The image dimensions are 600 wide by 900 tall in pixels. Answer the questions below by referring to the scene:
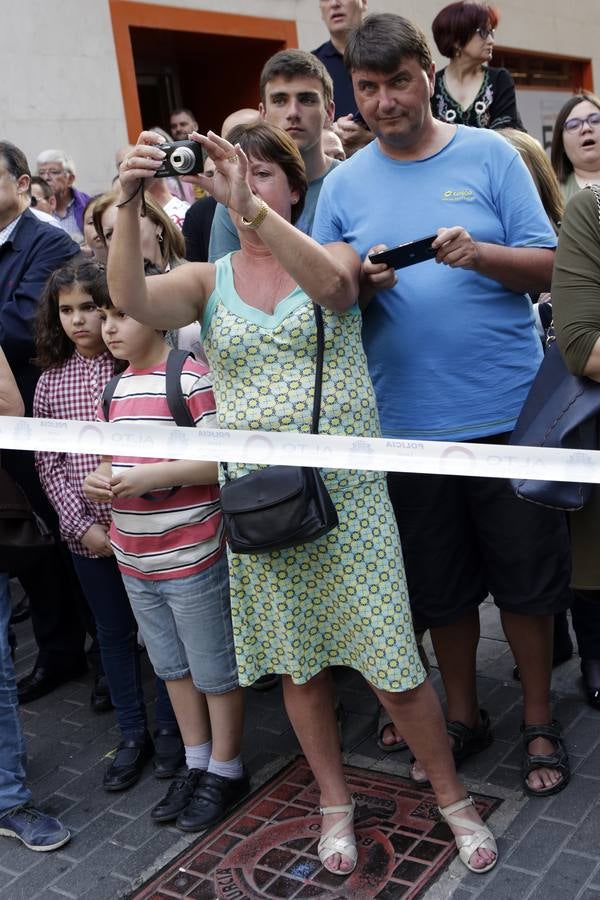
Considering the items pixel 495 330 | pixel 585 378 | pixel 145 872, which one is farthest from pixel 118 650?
pixel 585 378

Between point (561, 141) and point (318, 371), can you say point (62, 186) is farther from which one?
point (318, 371)

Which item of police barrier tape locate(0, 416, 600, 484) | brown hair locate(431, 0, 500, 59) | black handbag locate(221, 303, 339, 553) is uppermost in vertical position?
brown hair locate(431, 0, 500, 59)

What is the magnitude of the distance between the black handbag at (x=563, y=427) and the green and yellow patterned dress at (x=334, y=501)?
470mm

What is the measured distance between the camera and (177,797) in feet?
11.5

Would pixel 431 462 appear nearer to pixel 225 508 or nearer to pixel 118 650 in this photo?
pixel 225 508

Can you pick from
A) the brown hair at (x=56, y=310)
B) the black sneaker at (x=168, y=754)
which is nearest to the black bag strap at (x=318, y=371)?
the brown hair at (x=56, y=310)

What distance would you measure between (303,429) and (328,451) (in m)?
0.12

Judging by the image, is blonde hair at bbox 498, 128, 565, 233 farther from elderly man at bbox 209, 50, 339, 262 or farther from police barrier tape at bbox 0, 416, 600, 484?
police barrier tape at bbox 0, 416, 600, 484

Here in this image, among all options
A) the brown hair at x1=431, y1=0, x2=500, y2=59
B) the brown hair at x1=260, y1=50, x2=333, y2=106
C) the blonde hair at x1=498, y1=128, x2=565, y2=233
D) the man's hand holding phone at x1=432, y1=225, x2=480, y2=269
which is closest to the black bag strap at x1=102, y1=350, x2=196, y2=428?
the man's hand holding phone at x1=432, y1=225, x2=480, y2=269

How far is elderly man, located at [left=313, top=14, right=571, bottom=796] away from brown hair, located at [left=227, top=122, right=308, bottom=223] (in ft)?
0.73

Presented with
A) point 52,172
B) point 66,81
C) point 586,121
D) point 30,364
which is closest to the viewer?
point 30,364

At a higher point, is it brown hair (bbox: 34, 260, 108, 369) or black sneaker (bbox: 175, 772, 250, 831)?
brown hair (bbox: 34, 260, 108, 369)

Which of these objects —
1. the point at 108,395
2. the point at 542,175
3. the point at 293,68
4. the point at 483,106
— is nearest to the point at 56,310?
the point at 108,395

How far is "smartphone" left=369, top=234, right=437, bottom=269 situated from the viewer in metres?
2.79
